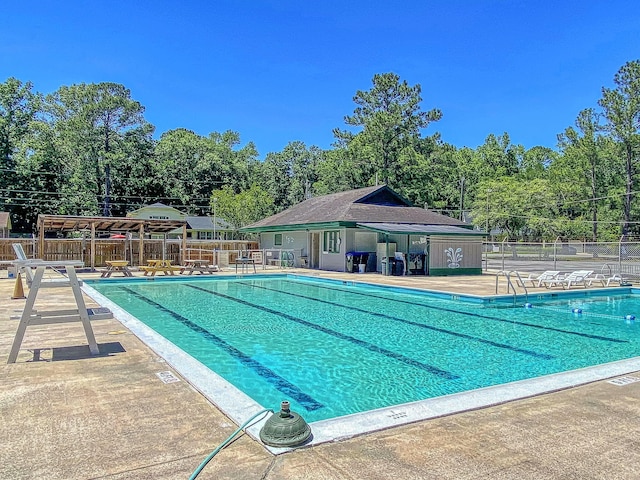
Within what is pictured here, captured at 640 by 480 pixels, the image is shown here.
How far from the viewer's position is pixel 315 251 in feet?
77.2

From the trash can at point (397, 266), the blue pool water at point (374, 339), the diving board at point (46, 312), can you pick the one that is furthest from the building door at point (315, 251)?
the diving board at point (46, 312)

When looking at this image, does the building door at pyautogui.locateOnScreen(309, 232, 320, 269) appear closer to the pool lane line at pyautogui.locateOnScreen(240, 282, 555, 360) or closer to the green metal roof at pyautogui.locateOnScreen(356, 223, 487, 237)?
the green metal roof at pyautogui.locateOnScreen(356, 223, 487, 237)

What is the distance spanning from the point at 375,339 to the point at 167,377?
4220 mm

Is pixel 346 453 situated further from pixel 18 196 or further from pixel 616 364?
pixel 18 196

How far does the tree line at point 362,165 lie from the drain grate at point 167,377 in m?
31.6

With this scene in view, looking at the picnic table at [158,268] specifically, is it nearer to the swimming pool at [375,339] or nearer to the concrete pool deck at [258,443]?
the swimming pool at [375,339]

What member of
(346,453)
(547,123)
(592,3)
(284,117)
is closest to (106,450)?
(346,453)

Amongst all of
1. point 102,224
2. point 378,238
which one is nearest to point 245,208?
point 102,224

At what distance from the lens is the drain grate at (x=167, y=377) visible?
14.4 ft

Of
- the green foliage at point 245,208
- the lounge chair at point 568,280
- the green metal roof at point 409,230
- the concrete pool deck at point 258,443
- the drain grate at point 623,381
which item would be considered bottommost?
the drain grate at point 623,381

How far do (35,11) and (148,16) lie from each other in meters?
3.90

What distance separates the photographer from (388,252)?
19.5m

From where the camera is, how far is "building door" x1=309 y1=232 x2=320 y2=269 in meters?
23.3

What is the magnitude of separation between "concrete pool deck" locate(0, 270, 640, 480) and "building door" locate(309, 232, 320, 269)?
61.8 feet
